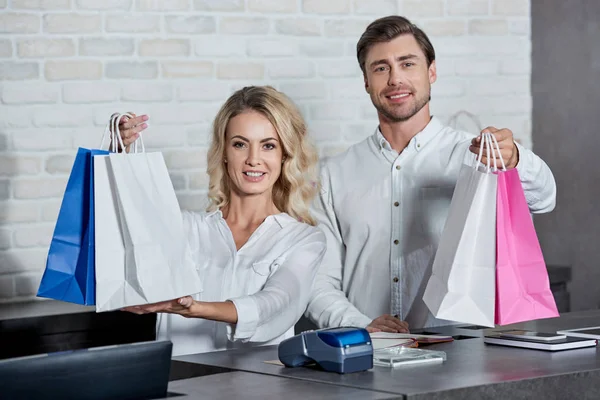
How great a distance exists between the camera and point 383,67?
2762 mm

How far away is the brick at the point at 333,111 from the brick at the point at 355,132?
Result: 0.04m

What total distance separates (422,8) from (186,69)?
981 millimetres

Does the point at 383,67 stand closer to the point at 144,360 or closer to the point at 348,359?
the point at 348,359

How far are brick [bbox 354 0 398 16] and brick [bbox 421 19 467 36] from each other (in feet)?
0.48

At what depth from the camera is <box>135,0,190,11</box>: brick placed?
3166 millimetres

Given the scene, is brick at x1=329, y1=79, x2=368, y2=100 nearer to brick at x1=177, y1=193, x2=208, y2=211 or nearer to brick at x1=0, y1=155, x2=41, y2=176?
brick at x1=177, y1=193, x2=208, y2=211

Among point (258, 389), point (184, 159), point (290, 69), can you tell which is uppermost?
point (290, 69)

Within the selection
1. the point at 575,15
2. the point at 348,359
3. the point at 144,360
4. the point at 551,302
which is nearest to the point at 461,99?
the point at 575,15

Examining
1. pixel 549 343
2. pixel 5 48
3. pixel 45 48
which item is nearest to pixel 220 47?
pixel 45 48

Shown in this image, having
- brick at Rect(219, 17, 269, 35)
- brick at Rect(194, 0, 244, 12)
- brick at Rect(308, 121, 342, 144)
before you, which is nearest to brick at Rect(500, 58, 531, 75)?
brick at Rect(308, 121, 342, 144)

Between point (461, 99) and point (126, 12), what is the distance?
1340 mm

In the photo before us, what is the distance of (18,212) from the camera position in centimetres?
303

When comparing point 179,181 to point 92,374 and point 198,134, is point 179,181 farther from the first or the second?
point 92,374

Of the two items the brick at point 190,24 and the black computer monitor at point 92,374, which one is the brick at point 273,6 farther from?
the black computer monitor at point 92,374
